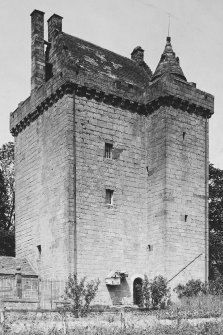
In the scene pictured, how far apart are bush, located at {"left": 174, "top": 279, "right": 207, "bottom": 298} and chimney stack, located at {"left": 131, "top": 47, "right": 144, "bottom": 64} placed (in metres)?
13.8

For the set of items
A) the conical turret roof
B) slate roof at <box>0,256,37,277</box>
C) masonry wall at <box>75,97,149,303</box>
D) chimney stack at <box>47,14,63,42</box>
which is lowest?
slate roof at <box>0,256,37,277</box>

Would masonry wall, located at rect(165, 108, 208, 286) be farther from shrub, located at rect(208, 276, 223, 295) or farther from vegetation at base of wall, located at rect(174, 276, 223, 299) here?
shrub, located at rect(208, 276, 223, 295)

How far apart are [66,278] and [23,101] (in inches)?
405

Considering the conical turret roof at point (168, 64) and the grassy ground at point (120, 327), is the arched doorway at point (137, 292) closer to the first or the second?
the grassy ground at point (120, 327)

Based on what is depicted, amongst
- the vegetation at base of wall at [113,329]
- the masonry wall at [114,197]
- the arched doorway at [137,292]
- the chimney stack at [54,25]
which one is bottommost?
the arched doorway at [137,292]

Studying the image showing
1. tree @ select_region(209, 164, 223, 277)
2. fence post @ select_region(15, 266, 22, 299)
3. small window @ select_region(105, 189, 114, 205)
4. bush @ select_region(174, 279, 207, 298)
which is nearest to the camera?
fence post @ select_region(15, 266, 22, 299)

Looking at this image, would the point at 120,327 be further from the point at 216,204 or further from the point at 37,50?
the point at 216,204

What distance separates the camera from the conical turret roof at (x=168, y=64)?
2658 cm

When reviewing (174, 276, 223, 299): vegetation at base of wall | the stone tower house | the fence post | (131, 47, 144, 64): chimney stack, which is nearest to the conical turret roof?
the stone tower house

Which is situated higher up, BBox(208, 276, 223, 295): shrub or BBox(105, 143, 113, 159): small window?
BBox(105, 143, 113, 159): small window

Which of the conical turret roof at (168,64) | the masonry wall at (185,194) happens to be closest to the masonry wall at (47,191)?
the masonry wall at (185,194)

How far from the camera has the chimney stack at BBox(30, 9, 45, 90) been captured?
2627 centimetres

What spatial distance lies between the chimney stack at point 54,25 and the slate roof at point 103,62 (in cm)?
41

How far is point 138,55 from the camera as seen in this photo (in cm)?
3108
